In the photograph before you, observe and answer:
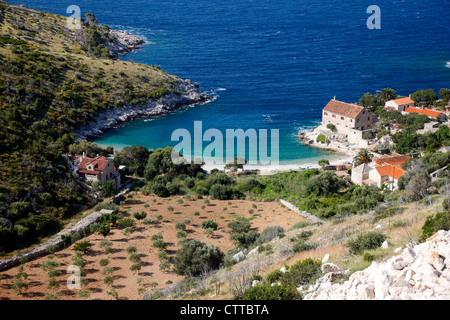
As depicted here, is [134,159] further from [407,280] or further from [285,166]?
[407,280]

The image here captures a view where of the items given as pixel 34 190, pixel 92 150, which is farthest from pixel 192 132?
pixel 34 190

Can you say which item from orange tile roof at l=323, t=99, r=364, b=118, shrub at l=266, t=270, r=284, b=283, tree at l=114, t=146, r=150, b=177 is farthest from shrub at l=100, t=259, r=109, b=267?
orange tile roof at l=323, t=99, r=364, b=118

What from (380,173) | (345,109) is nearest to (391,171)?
(380,173)

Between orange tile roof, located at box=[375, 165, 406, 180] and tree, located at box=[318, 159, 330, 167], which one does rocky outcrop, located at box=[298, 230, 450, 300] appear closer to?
orange tile roof, located at box=[375, 165, 406, 180]

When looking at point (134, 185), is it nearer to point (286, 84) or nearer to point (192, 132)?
point (192, 132)

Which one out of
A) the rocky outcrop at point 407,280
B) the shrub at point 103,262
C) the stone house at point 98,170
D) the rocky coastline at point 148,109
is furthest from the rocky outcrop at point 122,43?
the rocky outcrop at point 407,280

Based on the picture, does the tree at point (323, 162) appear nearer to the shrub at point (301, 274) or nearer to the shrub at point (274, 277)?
the shrub at point (274, 277)

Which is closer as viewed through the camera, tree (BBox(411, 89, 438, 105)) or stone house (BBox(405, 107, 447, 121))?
stone house (BBox(405, 107, 447, 121))

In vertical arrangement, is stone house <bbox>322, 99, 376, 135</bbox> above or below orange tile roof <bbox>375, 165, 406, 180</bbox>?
above

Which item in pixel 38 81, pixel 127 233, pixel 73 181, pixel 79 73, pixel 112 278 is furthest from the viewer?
pixel 79 73
